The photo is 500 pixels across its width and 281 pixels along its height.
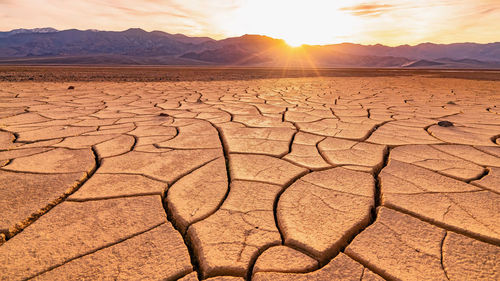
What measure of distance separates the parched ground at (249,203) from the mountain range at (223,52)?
35.0m

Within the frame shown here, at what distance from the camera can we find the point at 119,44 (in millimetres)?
74438

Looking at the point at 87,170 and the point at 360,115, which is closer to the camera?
the point at 87,170

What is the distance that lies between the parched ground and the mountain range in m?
35.0

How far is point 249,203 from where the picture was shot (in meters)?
1.00

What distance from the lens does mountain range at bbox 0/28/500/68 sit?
133 feet

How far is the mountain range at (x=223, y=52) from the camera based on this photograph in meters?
40.6

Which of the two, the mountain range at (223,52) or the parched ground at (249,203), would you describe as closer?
the parched ground at (249,203)

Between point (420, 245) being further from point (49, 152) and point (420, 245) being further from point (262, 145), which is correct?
point (49, 152)

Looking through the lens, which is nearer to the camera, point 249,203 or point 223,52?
point 249,203

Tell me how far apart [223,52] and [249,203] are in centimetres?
4798

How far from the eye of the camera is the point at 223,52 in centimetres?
4594

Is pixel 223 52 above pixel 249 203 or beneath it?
above

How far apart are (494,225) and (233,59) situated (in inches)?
1805

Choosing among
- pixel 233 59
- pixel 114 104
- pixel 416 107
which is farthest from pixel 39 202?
pixel 233 59
